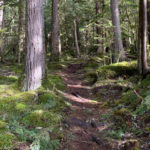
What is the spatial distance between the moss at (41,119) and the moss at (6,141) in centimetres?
77

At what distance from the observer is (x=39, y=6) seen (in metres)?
6.25

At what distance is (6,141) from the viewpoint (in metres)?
3.18

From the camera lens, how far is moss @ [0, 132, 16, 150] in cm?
306

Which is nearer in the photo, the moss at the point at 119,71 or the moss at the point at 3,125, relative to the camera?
the moss at the point at 3,125

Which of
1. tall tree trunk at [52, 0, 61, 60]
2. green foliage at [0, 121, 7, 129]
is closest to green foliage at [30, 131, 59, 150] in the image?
green foliage at [0, 121, 7, 129]

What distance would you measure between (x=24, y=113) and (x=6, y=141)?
4.40 ft

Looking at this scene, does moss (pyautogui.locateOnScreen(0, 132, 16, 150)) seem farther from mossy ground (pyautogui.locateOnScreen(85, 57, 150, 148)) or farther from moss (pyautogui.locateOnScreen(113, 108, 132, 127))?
moss (pyautogui.locateOnScreen(113, 108, 132, 127))

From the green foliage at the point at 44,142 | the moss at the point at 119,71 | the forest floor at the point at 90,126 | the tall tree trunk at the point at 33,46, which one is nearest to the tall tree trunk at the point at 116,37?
the moss at the point at 119,71

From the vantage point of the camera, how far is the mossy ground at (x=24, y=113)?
137 inches

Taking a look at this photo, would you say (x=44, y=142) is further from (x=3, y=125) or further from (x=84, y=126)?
(x=84, y=126)

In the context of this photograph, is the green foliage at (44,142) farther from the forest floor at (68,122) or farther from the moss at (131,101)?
the moss at (131,101)

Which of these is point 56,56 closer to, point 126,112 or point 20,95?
point 20,95

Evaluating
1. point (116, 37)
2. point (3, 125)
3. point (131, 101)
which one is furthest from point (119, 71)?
point (3, 125)

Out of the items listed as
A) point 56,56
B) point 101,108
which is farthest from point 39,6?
point 56,56
